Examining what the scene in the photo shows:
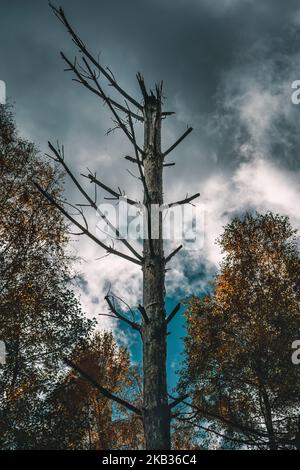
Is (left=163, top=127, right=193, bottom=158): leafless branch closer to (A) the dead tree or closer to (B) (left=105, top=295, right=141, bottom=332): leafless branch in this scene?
(A) the dead tree

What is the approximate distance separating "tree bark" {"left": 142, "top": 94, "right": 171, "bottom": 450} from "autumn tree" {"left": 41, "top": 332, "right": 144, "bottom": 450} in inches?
221

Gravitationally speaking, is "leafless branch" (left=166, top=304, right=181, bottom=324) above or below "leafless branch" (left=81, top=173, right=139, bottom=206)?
below

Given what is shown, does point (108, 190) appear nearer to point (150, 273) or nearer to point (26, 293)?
point (150, 273)

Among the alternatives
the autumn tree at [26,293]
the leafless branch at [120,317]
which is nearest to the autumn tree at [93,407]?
the autumn tree at [26,293]

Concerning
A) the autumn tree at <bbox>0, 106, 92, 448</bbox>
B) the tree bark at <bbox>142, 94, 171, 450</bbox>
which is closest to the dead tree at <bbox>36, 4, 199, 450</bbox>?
the tree bark at <bbox>142, 94, 171, 450</bbox>

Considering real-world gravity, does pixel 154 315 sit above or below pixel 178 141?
below

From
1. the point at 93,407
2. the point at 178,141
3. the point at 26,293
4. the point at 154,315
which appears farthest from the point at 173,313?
the point at 93,407

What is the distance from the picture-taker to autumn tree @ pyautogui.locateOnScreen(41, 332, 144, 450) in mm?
8766

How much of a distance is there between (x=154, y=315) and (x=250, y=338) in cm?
782

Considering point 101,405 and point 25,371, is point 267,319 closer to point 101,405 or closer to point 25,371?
point 25,371

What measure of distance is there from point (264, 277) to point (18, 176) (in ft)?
25.2

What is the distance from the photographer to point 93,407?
13078 mm
